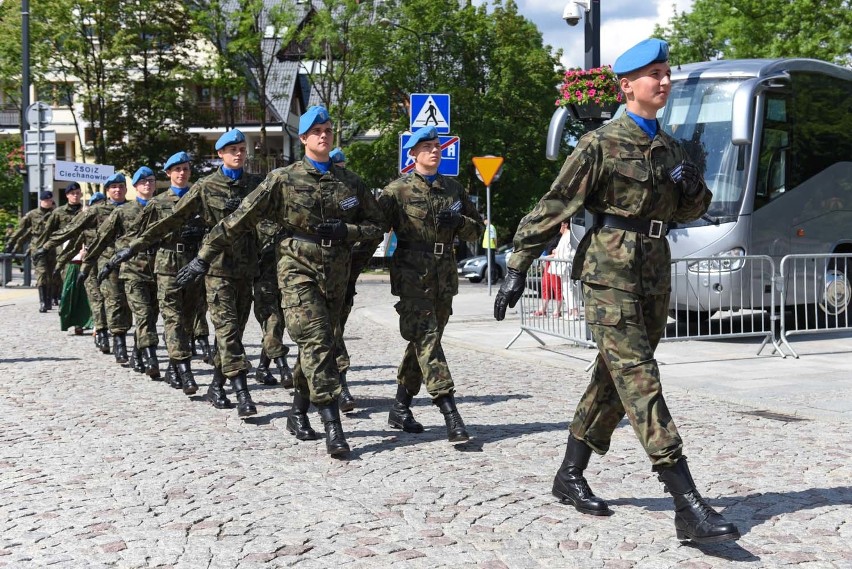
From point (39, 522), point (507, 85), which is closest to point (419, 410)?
point (39, 522)

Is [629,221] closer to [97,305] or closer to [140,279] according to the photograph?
[140,279]

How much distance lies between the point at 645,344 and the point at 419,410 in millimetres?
3805

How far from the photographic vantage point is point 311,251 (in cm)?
681

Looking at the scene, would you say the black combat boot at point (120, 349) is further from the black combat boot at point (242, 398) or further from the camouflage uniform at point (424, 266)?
the camouflage uniform at point (424, 266)

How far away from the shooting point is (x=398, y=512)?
523cm

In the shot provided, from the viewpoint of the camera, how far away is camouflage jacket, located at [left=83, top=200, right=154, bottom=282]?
10.6 m

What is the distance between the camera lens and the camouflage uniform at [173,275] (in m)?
9.46

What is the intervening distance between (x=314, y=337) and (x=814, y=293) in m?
7.52

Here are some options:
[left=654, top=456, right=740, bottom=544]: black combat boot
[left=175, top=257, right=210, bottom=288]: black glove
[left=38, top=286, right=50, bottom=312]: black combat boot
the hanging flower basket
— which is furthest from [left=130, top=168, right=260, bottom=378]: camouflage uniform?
[left=38, top=286, right=50, bottom=312]: black combat boot

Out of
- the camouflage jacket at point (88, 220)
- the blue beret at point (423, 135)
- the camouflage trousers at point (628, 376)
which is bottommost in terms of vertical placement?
the camouflage trousers at point (628, 376)

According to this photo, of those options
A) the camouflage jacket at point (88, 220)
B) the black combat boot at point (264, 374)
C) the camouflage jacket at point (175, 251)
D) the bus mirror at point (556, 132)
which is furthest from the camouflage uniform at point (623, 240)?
the bus mirror at point (556, 132)

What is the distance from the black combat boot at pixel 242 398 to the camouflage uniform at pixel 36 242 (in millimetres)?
12255

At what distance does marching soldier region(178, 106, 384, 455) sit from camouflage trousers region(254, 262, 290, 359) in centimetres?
249

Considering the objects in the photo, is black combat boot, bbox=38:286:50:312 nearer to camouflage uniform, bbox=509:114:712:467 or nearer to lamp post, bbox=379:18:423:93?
camouflage uniform, bbox=509:114:712:467
